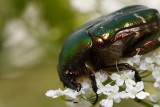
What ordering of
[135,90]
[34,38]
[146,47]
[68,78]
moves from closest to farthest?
[135,90] → [68,78] → [146,47] → [34,38]

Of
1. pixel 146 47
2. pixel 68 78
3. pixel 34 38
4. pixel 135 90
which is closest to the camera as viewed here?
pixel 135 90

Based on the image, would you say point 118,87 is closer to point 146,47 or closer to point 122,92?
point 122,92

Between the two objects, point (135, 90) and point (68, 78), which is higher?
point (68, 78)

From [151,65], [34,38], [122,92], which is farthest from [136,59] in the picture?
[34,38]

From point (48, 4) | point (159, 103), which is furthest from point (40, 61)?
point (159, 103)

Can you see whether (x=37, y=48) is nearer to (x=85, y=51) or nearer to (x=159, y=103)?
(x=85, y=51)

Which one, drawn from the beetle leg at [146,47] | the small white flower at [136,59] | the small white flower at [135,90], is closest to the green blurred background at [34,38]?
the beetle leg at [146,47]

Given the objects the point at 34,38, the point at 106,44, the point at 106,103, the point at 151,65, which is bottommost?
the point at 106,103

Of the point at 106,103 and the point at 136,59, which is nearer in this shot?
the point at 106,103
